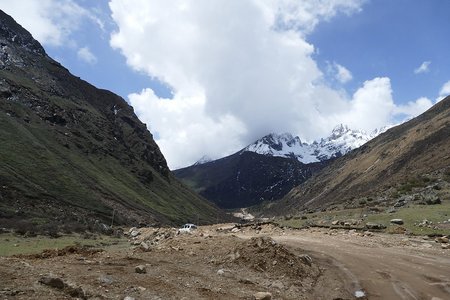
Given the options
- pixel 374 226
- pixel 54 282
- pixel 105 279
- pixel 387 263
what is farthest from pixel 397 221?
pixel 54 282

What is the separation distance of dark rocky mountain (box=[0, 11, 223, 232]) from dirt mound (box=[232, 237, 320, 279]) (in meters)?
45.8

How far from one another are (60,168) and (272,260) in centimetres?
11635

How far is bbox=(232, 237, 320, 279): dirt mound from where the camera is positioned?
18.4 meters

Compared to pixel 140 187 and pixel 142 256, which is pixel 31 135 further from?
A: pixel 142 256

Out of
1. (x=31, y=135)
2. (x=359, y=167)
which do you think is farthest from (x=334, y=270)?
(x=359, y=167)

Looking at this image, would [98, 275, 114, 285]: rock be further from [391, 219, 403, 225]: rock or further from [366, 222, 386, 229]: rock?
[391, 219, 403, 225]: rock

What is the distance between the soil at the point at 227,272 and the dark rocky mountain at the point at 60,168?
146 ft

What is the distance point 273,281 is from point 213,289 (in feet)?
10.8

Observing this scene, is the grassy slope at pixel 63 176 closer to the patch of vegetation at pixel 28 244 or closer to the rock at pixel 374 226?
the patch of vegetation at pixel 28 244

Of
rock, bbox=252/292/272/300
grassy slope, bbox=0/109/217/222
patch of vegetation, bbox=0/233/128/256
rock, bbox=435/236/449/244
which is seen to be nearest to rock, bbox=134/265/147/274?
rock, bbox=252/292/272/300

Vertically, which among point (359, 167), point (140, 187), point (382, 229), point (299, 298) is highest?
point (359, 167)

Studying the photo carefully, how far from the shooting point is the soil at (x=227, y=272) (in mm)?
12570

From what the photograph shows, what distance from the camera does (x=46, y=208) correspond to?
85938 mm

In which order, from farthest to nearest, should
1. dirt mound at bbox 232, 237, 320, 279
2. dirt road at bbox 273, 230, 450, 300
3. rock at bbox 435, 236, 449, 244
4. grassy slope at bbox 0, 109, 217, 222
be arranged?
grassy slope at bbox 0, 109, 217, 222 → rock at bbox 435, 236, 449, 244 → dirt mound at bbox 232, 237, 320, 279 → dirt road at bbox 273, 230, 450, 300
